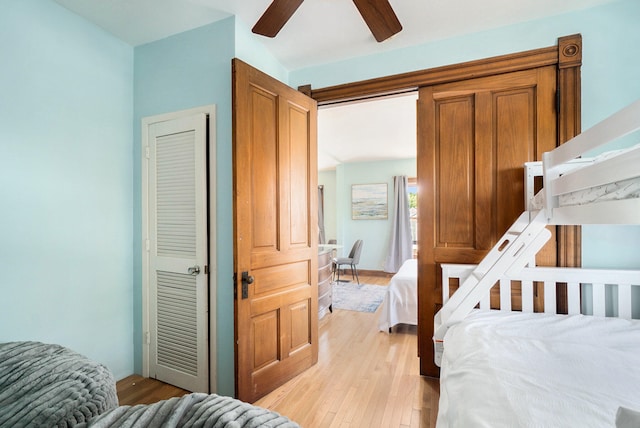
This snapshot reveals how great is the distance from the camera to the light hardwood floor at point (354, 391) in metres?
1.84

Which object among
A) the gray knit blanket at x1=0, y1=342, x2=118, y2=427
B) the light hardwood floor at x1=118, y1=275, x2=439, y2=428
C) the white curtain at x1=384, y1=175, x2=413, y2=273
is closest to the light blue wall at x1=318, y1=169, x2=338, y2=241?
the white curtain at x1=384, y1=175, x2=413, y2=273

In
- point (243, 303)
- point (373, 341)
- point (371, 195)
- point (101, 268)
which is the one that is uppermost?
point (371, 195)

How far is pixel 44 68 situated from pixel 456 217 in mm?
2948

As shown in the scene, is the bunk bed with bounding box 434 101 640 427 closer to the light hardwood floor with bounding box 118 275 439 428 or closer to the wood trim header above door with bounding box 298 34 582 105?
the light hardwood floor with bounding box 118 275 439 428

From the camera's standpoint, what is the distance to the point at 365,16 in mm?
1543

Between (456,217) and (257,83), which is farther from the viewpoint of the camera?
(456,217)

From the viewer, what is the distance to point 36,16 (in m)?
1.79

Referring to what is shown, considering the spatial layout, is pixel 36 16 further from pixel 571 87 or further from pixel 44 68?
pixel 571 87

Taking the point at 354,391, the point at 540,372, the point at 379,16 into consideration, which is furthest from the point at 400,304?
the point at 379,16

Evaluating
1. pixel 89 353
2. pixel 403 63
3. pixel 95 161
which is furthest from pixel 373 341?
pixel 95 161

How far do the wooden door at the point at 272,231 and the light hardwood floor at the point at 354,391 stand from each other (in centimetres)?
16

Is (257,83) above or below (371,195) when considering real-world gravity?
above

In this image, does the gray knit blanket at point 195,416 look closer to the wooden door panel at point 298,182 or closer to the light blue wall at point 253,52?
the wooden door panel at point 298,182

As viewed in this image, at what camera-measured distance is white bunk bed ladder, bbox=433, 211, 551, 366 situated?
1570mm
